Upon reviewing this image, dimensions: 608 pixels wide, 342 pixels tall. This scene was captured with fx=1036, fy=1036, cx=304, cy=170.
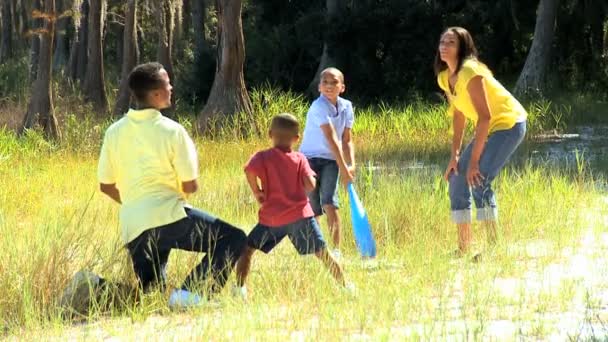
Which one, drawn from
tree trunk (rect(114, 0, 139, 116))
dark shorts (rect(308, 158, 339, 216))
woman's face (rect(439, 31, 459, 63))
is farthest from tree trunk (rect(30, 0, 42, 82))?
woman's face (rect(439, 31, 459, 63))

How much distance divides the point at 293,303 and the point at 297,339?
2.42 feet

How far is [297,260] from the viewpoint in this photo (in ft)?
22.8

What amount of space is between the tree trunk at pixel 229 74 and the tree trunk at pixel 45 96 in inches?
108

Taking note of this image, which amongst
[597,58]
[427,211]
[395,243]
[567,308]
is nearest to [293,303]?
[567,308]

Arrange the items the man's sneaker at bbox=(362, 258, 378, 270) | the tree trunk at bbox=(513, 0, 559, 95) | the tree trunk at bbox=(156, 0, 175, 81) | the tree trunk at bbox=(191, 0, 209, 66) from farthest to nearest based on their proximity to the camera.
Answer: the tree trunk at bbox=(191, 0, 209, 66), the tree trunk at bbox=(156, 0, 175, 81), the tree trunk at bbox=(513, 0, 559, 95), the man's sneaker at bbox=(362, 258, 378, 270)

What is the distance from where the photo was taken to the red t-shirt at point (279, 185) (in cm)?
613

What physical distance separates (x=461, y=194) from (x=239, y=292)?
209 centimetres

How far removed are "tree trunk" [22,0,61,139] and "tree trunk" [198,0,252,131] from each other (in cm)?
275

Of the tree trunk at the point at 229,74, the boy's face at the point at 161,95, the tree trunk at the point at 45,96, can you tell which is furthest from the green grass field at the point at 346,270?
the tree trunk at the point at 45,96

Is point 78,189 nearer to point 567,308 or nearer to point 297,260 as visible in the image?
point 297,260

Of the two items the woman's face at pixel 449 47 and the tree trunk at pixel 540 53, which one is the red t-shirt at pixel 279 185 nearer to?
the woman's face at pixel 449 47

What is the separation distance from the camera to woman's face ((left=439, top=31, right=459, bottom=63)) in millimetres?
7297

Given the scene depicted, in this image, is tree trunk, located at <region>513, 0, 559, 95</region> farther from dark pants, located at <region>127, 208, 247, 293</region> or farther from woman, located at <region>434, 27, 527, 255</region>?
dark pants, located at <region>127, 208, 247, 293</region>

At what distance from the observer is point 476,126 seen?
723 centimetres
